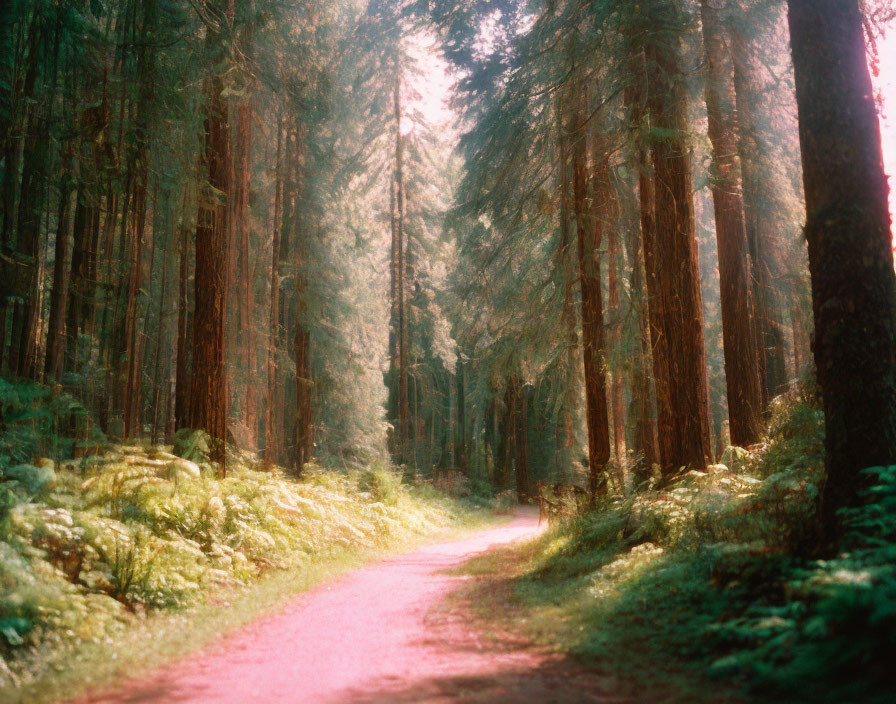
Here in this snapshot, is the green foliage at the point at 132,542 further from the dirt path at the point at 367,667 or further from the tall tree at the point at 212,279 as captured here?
the dirt path at the point at 367,667

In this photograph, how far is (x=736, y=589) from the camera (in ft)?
13.7

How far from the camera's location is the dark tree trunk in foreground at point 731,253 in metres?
10.6

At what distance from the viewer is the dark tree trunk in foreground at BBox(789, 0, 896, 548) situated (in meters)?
4.40

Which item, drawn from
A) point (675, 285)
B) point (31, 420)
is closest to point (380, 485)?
point (31, 420)

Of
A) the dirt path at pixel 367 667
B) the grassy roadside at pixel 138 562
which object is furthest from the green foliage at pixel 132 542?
the dirt path at pixel 367 667

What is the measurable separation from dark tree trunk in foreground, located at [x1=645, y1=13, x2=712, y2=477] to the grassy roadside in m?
5.43

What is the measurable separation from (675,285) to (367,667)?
6972mm

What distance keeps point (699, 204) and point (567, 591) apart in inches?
834

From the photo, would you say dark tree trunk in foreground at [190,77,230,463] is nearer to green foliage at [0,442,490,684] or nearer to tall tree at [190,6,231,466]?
tall tree at [190,6,231,466]

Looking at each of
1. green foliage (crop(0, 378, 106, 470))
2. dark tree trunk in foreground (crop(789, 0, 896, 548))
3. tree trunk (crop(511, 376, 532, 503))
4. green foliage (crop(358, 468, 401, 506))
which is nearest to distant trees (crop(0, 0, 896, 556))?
dark tree trunk in foreground (crop(789, 0, 896, 548))

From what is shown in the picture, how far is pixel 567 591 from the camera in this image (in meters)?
5.97

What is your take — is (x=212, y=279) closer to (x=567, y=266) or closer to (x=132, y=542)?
(x=132, y=542)

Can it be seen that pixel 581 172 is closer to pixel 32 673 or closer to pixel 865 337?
pixel 865 337

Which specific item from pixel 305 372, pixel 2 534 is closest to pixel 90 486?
pixel 2 534
